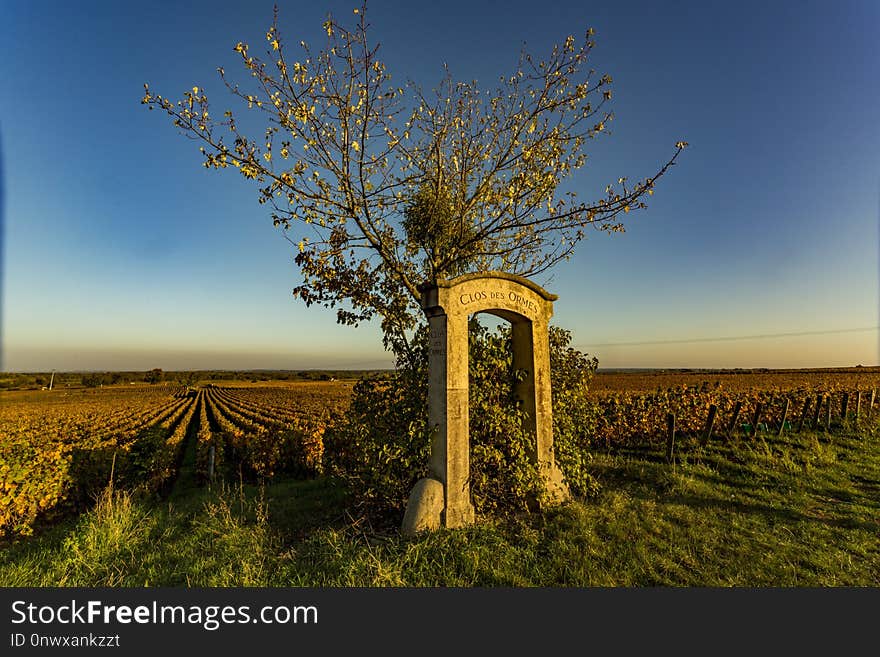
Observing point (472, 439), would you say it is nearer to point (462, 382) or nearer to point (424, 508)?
point (462, 382)

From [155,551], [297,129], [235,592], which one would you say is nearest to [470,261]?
[297,129]

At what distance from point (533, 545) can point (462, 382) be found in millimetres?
2168

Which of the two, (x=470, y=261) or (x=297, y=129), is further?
(x=470, y=261)

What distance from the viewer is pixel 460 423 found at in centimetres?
552

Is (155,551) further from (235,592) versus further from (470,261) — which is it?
Answer: (470,261)

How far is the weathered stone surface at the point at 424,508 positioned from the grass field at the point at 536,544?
17 centimetres

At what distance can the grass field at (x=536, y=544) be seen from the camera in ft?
14.1

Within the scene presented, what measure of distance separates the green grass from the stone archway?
39cm

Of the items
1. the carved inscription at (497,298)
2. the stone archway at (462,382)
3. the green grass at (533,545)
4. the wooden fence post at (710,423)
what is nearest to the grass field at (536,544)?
Answer: the green grass at (533,545)

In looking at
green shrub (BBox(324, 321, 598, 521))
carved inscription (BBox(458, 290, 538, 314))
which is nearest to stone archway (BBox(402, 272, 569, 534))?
carved inscription (BBox(458, 290, 538, 314))

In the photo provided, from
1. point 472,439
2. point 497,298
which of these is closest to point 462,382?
point 472,439

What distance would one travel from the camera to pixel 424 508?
16.9ft

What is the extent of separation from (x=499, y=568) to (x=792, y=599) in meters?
2.74

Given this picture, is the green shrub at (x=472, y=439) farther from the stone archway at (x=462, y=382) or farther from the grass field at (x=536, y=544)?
the grass field at (x=536, y=544)
